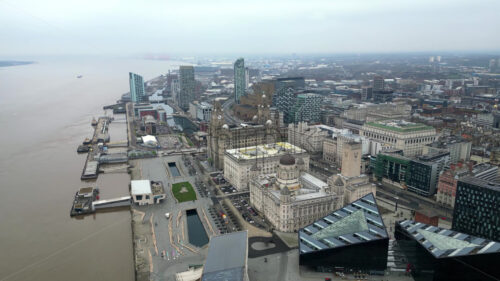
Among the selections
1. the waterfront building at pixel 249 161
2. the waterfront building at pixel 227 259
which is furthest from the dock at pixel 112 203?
the waterfront building at pixel 227 259

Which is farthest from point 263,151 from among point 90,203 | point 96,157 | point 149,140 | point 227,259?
point 96,157

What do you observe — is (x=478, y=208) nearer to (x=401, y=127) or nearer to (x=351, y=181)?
(x=351, y=181)

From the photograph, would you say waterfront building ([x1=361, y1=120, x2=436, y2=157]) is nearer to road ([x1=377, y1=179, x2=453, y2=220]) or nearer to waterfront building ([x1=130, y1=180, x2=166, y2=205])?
road ([x1=377, y1=179, x2=453, y2=220])

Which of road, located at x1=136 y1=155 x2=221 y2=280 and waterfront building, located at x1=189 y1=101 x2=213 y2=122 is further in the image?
waterfront building, located at x1=189 y1=101 x2=213 y2=122

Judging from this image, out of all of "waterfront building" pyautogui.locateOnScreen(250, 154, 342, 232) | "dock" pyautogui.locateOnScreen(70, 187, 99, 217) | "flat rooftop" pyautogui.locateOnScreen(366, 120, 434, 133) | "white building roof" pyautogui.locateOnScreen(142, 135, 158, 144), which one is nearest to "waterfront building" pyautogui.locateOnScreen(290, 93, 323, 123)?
"flat rooftop" pyautogui.locateOnScreen(366, 120, 434, 133)

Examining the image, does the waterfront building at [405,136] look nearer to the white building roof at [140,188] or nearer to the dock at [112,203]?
the white building roof at [140,188]

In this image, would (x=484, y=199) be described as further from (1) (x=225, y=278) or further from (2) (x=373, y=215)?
(1) (x=225, y=278)
